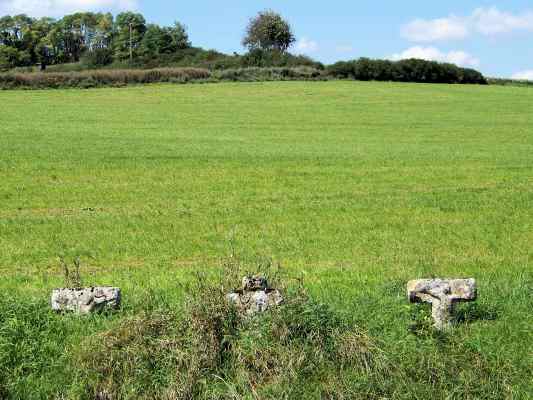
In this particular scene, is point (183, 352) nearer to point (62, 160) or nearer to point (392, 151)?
point (62, 160)

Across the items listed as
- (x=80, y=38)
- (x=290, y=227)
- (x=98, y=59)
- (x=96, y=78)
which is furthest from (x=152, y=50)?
(x=290, y=227)

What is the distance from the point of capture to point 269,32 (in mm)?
112562

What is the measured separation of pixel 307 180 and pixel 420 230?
24.1ft

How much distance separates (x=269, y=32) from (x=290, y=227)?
333 feet

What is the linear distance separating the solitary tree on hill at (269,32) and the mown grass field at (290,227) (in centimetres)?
7290

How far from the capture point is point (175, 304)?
7.47m

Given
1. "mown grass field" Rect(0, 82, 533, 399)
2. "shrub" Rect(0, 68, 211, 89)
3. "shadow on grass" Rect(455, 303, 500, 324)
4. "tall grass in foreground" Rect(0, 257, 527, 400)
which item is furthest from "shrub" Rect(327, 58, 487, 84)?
"tall grass in foreground" Rect(0, 257, 527, 400)

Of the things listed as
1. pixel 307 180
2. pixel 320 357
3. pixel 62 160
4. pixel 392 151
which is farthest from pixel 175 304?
pixel 392 151

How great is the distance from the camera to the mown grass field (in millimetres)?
6703

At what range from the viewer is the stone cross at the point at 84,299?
7477 mm

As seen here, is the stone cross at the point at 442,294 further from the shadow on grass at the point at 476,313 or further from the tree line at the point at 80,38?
the tree line at the point at 80,38

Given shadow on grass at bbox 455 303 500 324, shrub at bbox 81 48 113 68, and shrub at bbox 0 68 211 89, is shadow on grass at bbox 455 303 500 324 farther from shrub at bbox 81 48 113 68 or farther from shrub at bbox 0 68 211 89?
shrub at bbox 81 48 113 68

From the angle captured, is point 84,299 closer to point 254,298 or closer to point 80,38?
point 254,298

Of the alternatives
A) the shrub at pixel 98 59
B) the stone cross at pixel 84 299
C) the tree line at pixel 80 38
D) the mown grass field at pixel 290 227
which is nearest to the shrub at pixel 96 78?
the mown grass field at pixel 290 227
